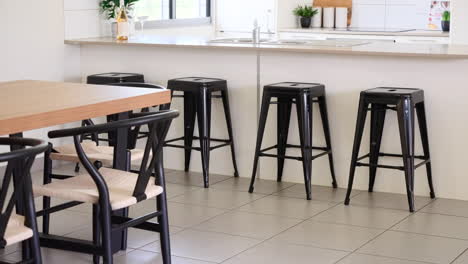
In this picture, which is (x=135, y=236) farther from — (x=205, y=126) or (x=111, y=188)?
(x=205, y=126)

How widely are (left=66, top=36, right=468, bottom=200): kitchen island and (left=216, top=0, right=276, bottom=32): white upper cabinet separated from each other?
2.71 metres

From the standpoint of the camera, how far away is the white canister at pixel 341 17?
8328mm

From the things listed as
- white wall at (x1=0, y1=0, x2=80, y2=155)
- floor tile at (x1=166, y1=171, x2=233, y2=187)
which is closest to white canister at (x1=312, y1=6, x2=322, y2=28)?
white wall at (x1=0, y1=0, x2=80, y2=155)

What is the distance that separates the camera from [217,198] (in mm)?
5078

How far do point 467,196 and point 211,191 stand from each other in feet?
5.24

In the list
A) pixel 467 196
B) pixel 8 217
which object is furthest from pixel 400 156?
pixel 8 217

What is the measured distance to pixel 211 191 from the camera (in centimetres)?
528

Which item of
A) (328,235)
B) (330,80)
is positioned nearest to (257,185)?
(330,80)

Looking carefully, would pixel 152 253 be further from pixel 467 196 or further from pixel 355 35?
pixel 355 35

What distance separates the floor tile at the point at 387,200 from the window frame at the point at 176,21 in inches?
130

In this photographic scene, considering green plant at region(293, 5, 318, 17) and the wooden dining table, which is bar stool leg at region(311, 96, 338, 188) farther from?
green plant at region(293, 5, 318, 17)

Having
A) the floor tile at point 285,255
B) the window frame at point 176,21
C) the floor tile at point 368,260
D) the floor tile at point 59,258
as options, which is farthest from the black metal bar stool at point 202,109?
the window frame at point 176,21

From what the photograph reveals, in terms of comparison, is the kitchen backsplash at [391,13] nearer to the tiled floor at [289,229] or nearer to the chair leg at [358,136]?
the tiled floor at [289,229]

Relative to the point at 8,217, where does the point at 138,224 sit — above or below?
below
